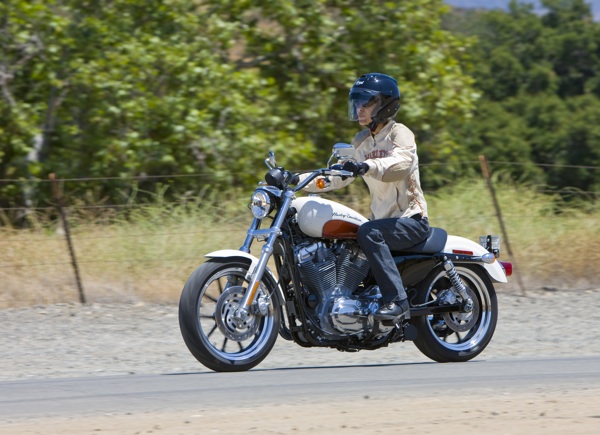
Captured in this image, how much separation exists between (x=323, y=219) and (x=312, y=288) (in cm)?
50

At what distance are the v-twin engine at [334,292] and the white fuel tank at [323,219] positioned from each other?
114 millimetres

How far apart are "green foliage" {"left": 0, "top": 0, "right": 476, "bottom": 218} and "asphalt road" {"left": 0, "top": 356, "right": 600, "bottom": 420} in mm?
8217

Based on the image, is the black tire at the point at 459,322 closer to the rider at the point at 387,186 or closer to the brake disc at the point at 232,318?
the rider at the point at 387,186

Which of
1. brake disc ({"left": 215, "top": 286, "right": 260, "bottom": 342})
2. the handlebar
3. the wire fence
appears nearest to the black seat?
the handlebar

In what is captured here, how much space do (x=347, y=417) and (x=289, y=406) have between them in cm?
48

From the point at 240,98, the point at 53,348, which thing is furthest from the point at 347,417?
the point at 240,98

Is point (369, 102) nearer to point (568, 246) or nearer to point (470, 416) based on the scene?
point (470, 416)

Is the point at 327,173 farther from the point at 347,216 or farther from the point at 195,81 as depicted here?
the point at 195,81

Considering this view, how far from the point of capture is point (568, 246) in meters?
14.7

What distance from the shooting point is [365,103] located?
836 cm

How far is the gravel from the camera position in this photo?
9.67 metres

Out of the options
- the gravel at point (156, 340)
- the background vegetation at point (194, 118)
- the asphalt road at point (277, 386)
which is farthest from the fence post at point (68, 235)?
the asphalt road at point (277, 386)

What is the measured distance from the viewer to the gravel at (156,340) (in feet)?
31.7

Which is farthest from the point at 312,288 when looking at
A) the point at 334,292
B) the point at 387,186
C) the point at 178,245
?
the point at 178,245
